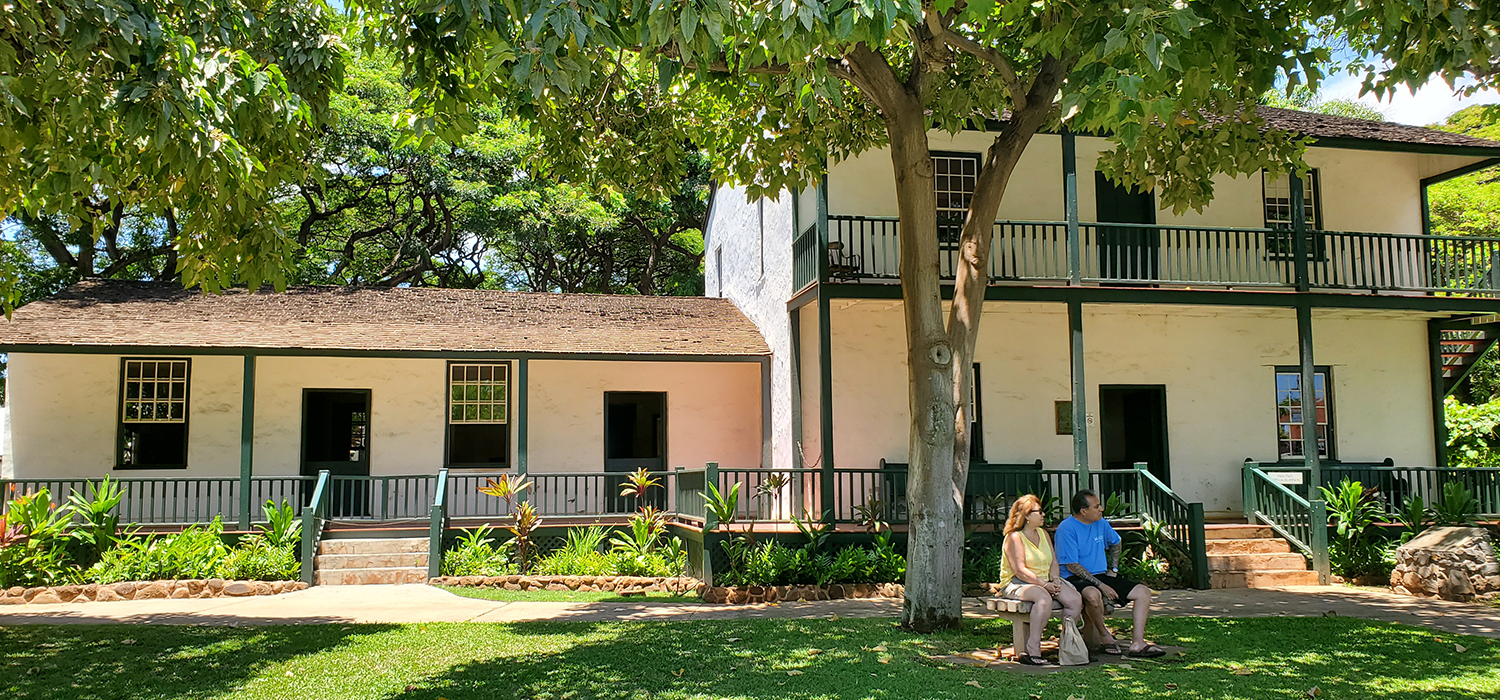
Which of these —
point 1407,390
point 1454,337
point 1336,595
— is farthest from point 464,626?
point 1454,337

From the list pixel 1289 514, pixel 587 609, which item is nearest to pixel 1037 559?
pixel 587 609

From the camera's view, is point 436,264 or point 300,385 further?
point 436,264

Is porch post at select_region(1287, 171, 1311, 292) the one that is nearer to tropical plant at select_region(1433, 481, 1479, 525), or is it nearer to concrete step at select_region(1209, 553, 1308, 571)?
tropical plant at select_region(1433, 481, 1479, 525)

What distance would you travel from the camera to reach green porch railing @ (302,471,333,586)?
13406 millimetres

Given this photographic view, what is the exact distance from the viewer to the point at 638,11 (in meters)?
5.65

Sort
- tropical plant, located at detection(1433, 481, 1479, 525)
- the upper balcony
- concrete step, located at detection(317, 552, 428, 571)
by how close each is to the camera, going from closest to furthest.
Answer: tropical plant, located at detection(1433, 481, 1479, 525) < concrete step, located at detection(317, 552, 428, 571) < the upper balcony

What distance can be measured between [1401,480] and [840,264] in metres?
8.74

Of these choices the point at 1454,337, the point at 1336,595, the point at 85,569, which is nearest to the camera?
the point at 1336,595

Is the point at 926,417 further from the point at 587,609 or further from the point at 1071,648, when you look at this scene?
the point at 587,609

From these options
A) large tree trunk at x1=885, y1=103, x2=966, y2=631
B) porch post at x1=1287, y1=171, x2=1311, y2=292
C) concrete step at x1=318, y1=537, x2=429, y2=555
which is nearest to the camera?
large tree trunk at x1=885, y1=103, x2=966, y2=631

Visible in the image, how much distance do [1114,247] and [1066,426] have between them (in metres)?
2.84

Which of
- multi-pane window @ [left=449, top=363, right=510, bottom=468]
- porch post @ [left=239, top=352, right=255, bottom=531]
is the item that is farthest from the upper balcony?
porch post @ [left=239, top=352, right=255, bottom=531]

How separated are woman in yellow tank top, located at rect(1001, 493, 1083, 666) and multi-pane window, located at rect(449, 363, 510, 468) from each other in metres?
11.2

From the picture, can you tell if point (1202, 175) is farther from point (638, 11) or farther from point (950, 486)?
point (638, 11)
